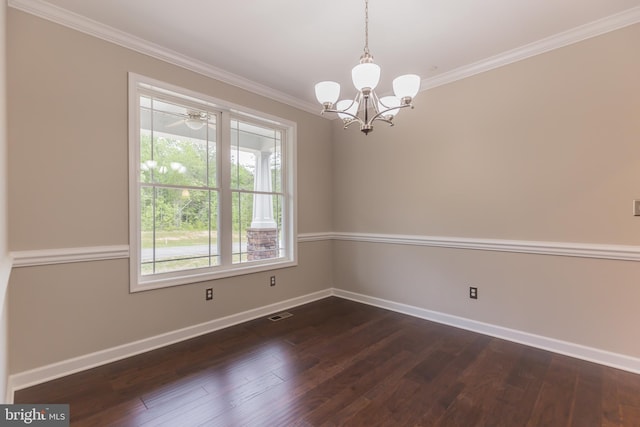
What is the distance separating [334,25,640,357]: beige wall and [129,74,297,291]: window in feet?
4.26

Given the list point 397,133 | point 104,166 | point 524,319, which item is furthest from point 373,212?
point 104,166

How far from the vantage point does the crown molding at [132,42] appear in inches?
83.8

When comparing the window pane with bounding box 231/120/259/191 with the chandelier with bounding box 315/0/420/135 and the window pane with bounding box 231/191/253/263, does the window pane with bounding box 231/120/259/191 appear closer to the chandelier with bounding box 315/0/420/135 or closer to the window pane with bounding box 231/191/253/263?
the window pane with bounding box 231/191/253/263

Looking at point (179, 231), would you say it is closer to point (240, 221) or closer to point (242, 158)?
point (240, 221)

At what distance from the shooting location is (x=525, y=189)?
2.76 m

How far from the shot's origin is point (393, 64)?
2961 millimetres

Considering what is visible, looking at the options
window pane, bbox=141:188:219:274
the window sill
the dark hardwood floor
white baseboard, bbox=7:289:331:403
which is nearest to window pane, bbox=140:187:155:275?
window pane, bbox=141:188:219:274

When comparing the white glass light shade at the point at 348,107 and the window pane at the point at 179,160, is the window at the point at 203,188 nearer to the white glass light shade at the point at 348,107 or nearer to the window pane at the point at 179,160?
the window pane at the point at 179,160

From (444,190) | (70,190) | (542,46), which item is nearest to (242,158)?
(70,190)

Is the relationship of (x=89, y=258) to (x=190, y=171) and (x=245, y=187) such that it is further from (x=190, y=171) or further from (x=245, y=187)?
(x=245, y=187)

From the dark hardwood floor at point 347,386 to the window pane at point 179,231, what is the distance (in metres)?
0.78

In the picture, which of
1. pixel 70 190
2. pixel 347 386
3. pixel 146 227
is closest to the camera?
pixel 347 386

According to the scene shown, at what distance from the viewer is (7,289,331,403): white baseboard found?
2.08 metres

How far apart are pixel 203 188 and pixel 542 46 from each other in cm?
344
